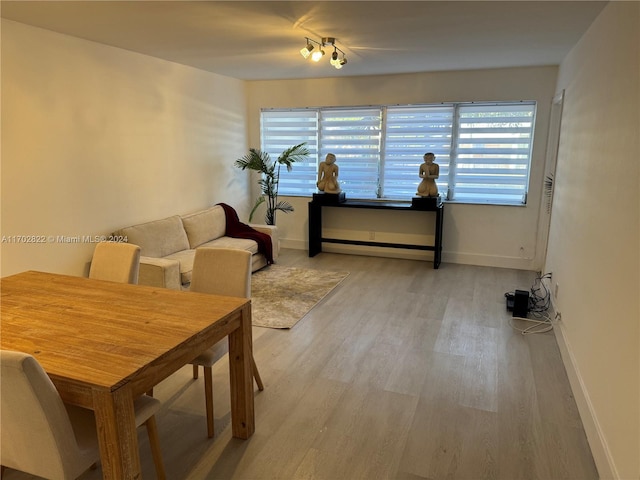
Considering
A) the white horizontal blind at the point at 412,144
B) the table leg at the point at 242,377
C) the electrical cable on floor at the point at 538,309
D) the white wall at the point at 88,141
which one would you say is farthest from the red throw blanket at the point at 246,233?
the table leg at the point at 242,377

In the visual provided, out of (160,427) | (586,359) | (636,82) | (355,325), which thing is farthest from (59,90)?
(586,359)

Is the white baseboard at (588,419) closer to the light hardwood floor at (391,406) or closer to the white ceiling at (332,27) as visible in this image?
the light hardwood floor at (391,406)

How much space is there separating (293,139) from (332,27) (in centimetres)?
304

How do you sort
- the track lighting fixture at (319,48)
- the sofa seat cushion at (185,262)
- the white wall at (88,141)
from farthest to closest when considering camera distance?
1. the sofa seat cushion at (185,262)
2. the track lighting fixture at (319,48)
3. the white wall at (88,141)

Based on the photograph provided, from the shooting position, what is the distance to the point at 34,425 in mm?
1424

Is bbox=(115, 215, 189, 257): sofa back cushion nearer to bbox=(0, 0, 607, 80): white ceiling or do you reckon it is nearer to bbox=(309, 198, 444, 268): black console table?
bbox=(0, 0, 607, 80): white ceiling

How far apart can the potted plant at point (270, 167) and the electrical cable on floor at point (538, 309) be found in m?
3.23

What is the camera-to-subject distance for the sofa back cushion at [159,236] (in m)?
4.09

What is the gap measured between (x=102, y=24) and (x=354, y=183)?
3.62 metres

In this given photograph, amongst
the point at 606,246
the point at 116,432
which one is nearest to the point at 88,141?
the point at 116,432

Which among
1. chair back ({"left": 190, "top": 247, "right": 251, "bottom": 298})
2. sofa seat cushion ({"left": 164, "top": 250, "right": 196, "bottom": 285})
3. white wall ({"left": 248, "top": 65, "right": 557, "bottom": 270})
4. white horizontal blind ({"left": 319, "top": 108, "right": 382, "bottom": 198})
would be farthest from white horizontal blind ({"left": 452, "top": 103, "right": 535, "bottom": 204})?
chair back ({"left": 190, "top": 247, "right": 251, "bottom": 298})

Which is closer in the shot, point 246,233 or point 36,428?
point 36,428

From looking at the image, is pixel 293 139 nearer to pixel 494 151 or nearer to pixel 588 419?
pixel 494 151

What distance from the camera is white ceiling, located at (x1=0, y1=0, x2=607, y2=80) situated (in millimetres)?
2740
